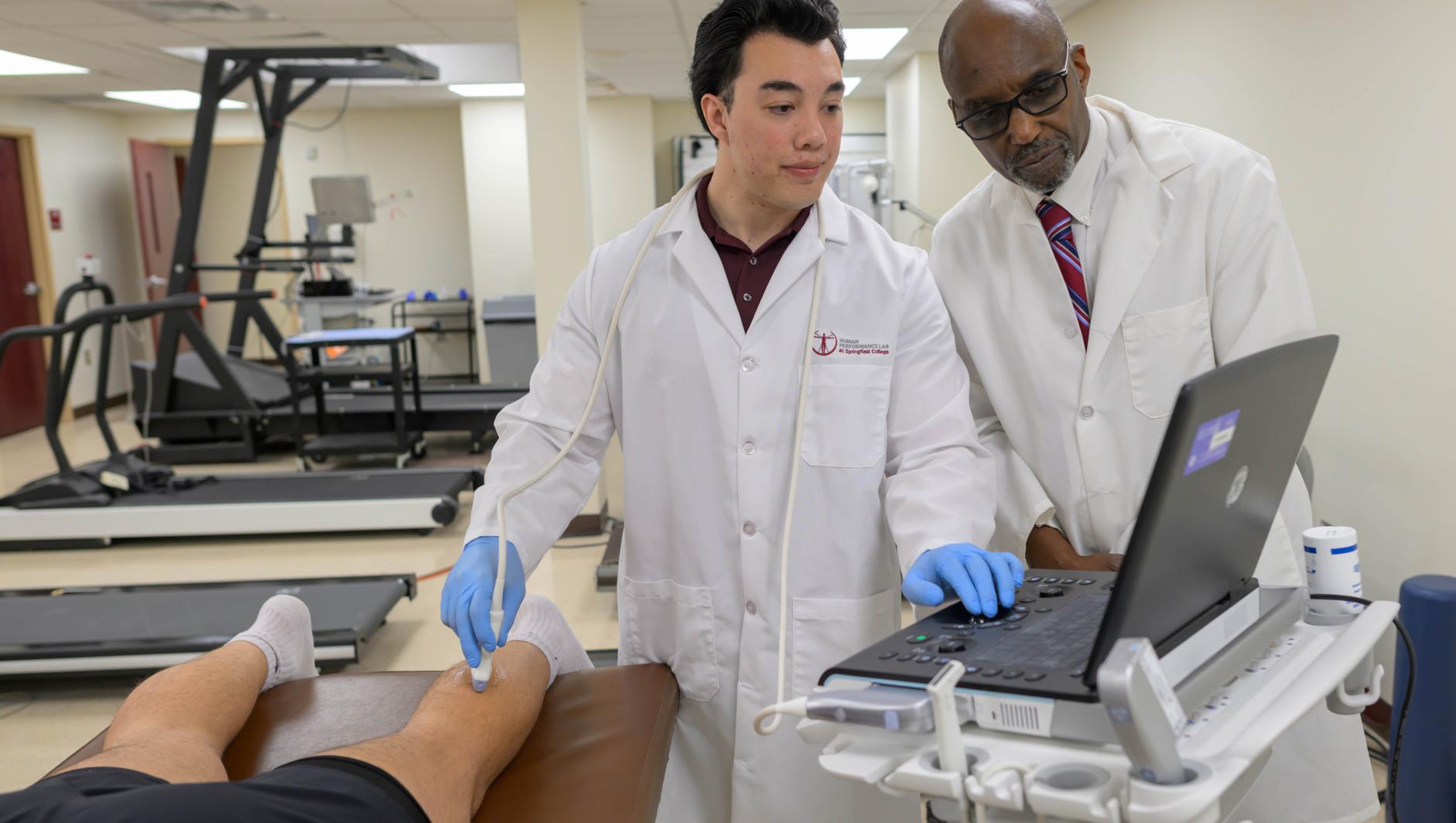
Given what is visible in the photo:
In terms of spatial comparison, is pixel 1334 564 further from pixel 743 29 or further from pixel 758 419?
pixel 743 29

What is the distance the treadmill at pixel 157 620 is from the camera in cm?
296

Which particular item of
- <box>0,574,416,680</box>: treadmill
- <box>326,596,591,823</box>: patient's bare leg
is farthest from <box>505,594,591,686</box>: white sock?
<box>0,574,416,680</box>: treadmill

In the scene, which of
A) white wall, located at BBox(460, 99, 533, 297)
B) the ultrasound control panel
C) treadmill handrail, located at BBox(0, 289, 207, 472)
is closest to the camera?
the ultrasound control panel

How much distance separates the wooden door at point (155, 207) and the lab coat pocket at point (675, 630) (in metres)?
8.17

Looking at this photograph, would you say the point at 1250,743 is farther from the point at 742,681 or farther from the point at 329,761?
the point at 329,761

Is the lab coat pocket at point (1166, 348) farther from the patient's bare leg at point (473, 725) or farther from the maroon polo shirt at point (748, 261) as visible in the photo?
the patient's bare leg at point (473, 725)

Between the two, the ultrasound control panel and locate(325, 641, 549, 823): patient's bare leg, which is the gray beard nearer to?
the ultrasound control panel

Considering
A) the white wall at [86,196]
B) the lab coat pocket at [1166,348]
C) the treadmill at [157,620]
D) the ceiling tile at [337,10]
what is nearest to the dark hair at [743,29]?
the lab coat pocket at [1166,348]

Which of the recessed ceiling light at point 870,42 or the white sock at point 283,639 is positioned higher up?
the recessed ceiling light at point 870,42

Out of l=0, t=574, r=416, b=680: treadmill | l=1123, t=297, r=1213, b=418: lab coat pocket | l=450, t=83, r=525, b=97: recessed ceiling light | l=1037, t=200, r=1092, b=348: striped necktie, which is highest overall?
l=450, t=83, r=525, b=97: recessed ceiling light

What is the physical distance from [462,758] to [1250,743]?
3.01 ft

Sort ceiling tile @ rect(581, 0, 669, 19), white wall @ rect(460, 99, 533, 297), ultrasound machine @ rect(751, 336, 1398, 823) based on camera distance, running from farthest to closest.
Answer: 1. white wall @ rect(460, 99, 533, 297)
2. ceiling tile @ rect(581, 0, 669, 19)
3. ultrasound machine @ rect(751, 336, 1398, 823)

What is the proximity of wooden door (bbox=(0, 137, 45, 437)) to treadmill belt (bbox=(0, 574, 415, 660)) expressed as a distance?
455 centimetres

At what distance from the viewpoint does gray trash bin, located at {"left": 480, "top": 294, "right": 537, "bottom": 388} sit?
307 inches
